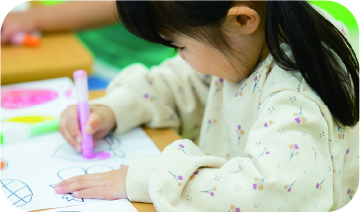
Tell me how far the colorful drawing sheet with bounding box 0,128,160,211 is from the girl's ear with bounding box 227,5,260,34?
0.74ft

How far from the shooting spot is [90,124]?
22.5 inches

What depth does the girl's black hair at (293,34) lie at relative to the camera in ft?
1.32

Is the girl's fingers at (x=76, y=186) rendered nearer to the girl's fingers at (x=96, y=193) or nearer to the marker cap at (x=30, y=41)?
the girl's fingers at (x=96, y=193)

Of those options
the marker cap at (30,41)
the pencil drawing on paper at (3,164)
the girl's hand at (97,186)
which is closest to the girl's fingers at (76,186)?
the girl's hand at (97,186)

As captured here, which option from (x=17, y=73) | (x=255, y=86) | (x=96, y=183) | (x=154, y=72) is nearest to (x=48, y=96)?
(x=17, y=73)

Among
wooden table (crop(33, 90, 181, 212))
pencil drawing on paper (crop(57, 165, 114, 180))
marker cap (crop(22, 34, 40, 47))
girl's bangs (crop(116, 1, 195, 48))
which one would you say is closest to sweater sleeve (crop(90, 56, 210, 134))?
wooden table (crop(33, 90, 181, 212))

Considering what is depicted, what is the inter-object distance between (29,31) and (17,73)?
0.26m

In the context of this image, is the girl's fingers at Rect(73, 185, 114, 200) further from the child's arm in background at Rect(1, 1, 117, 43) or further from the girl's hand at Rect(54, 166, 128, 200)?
the child's arm in background at Rect(1, 1, 117, 43)

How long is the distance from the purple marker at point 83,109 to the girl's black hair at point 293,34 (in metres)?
0.12

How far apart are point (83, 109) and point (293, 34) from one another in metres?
0.33

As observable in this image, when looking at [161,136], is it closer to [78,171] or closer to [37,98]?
[78,171]

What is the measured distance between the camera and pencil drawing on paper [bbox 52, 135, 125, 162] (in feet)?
1.81

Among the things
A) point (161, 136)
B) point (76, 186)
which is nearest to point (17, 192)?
point (76, 186)

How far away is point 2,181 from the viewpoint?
1.59 feet
